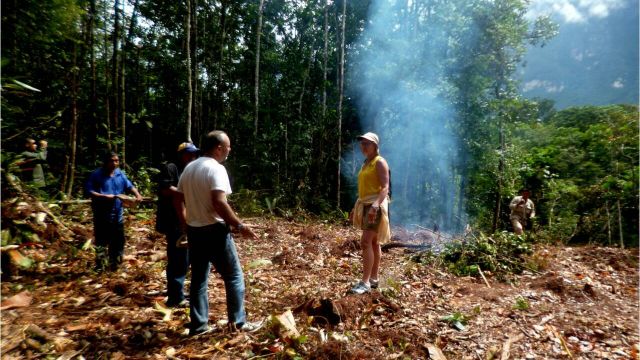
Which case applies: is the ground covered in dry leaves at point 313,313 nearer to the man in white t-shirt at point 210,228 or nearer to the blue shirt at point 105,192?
the man in white t-shirt at point 210,228

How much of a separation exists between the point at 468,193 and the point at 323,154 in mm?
9519

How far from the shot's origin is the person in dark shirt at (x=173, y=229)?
3801 millimetres

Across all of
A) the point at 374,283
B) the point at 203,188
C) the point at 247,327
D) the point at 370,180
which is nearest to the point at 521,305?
the point at 374,283

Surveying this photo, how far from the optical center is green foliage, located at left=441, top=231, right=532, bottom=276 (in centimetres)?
608

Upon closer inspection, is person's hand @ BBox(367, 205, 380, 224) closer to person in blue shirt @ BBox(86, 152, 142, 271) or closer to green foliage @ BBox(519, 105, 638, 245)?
person in blue shirt @ BBox(86, 152, 142, 271)

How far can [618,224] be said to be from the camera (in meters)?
13.3

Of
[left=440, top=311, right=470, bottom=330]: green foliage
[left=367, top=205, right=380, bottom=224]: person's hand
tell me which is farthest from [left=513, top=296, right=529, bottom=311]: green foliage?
[left=367, top=205, right=380, bottom=224]: person's hand

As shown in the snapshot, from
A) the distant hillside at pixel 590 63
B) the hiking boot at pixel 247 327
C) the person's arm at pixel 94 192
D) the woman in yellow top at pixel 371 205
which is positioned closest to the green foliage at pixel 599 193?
the woman in yellow top at pixel 371 205

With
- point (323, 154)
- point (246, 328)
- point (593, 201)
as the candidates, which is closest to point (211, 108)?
point (323, 154)

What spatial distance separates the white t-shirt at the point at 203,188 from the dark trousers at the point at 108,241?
2.50 m

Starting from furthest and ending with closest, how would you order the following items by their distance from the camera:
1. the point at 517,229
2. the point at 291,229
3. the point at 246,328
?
the point at 291,229, the point at 517,229, the point at 246,328

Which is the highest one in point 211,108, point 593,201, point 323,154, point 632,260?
point 211,108

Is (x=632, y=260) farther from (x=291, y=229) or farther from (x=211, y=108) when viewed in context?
(x=211, y=108)

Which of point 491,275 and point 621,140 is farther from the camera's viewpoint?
point 621,140
